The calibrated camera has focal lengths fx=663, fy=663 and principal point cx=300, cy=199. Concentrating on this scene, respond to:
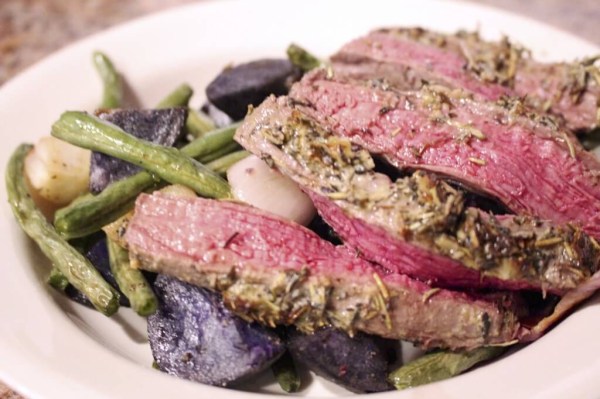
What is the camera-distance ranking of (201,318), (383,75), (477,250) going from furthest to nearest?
(383,75) < (201,318) < (477,250)

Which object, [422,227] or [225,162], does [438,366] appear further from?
[225,162]

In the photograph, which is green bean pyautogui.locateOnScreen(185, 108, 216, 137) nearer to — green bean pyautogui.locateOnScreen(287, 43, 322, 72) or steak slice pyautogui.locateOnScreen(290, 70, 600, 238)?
green bean pyautogui.locateOnScreen(287, 43, 322, 72)

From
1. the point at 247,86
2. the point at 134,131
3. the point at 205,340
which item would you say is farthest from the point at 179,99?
the point at 205,340

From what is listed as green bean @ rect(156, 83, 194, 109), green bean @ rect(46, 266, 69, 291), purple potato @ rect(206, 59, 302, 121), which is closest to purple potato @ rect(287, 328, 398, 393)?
green bean @ rect(46, 266, 69, 291)

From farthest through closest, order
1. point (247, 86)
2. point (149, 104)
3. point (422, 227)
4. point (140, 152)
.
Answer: point (149, 104), point (247, 86), point (140, 152), point (422, 227)

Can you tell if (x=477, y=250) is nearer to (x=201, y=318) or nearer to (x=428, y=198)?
(x=428, y=198)

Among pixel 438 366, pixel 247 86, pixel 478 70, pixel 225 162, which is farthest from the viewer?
pixel 247 86

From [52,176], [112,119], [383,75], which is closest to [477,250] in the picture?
[383,75]

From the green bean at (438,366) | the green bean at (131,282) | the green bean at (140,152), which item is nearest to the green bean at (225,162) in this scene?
the green bean at (140,152)
